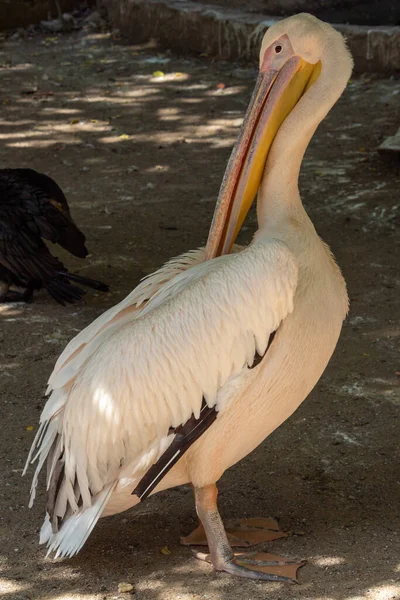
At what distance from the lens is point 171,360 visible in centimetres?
282

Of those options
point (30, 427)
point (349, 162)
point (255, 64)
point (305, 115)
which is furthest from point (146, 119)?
point (305, 115)

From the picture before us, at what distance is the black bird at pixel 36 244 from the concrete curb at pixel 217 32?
421cm

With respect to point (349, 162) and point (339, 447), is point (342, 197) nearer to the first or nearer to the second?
point (349, 162)

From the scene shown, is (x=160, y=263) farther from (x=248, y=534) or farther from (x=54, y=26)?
(x=54, y=26)

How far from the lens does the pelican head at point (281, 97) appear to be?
120 inches

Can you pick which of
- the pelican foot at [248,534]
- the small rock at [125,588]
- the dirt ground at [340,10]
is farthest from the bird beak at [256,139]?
the dirt ground at [340,10]

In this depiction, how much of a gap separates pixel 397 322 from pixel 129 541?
2155mm

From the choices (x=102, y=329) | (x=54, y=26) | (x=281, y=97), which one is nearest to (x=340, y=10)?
(x=54, y=26)

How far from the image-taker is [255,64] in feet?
29.6

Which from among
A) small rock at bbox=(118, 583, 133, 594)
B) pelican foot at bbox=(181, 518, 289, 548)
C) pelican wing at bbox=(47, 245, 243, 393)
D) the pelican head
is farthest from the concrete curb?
small rock at bbox=(118, 583, 133, 594)

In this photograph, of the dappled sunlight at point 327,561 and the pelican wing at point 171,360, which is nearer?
the pelican wing at point 171,360

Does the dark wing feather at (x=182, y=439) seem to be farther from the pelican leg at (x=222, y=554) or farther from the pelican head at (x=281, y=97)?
the pelican head at (x=281, y=97)

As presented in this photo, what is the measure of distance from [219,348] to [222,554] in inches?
30.3

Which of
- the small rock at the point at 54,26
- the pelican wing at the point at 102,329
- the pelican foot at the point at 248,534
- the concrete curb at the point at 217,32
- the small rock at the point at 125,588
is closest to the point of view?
the small rock at the point at 125,588
